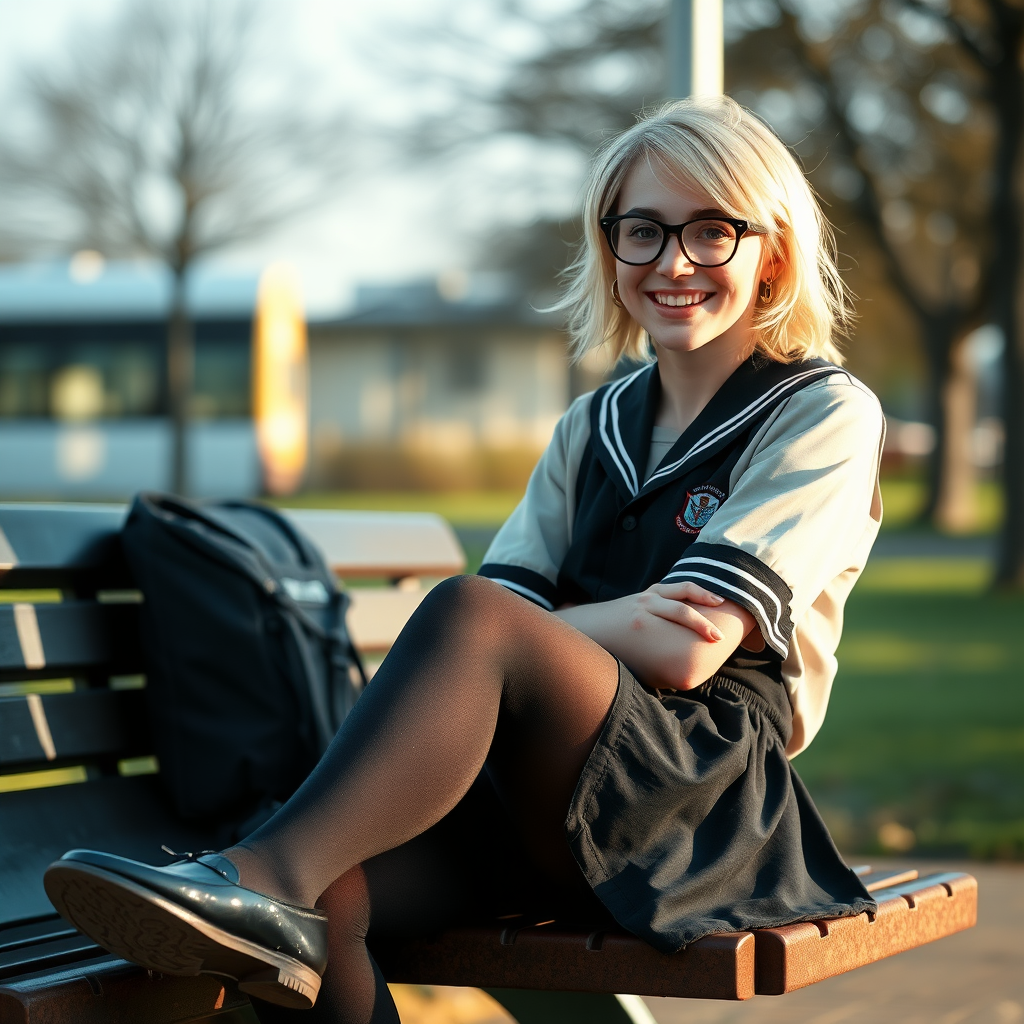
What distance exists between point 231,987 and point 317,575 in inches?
34.7

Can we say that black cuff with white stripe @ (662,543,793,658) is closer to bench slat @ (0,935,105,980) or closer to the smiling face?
the smiling face

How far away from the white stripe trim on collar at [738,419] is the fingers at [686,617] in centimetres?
30

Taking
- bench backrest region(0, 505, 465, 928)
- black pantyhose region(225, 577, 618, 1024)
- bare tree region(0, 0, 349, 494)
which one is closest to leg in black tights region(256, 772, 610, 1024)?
black pantyhose region(225, 577, 618, 1024)

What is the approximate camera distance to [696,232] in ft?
7.38

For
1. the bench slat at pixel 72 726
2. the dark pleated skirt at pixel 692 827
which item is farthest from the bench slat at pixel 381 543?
the dark pleated skirt at pixel 692 827

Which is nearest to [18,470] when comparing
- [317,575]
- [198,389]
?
[198,389]

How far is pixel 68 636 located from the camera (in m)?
2.54

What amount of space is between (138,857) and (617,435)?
3.33 ft

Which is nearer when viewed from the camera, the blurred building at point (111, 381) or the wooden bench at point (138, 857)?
the wooden bench at point (138, 857)

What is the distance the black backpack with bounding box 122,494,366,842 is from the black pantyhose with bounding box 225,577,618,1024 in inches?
23.2

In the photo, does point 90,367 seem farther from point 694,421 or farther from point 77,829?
point 694,421

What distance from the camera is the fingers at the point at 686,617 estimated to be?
199 centimetres

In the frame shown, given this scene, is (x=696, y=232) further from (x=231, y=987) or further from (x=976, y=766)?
(x=976, y=766)

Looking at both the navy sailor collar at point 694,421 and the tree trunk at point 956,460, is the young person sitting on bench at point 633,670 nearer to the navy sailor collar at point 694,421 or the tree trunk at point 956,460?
the navy sailor collar at point 694,421
